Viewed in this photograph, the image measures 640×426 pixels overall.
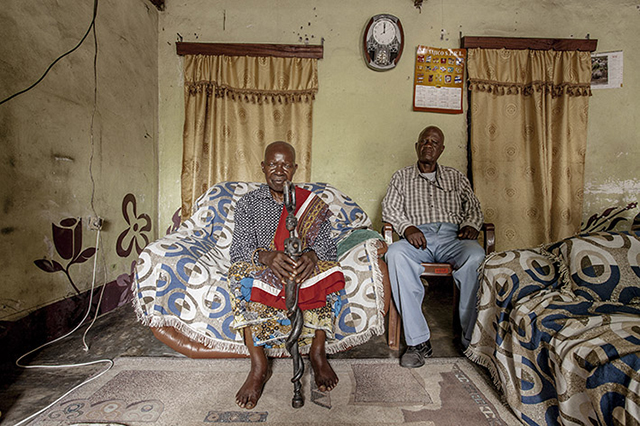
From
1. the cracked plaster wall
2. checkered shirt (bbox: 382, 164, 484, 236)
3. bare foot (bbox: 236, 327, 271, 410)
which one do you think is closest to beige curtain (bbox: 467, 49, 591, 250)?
checkered shirt (bbox: 382, 164, 484, 236)

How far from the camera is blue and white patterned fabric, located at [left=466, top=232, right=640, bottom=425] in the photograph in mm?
916

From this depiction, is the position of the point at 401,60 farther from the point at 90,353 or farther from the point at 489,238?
the point at 90,353

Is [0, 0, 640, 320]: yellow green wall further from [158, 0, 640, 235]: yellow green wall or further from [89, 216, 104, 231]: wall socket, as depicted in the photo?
[89, 216, 104, 231]: wall socket

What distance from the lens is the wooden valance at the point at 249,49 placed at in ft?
9.75

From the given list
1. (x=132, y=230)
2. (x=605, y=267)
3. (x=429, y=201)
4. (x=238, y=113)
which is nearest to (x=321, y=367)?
(x=605, y=267)

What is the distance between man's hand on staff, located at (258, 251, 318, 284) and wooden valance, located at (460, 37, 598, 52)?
2942mm

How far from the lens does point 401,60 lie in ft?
10.1

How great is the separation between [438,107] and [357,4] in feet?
4.38

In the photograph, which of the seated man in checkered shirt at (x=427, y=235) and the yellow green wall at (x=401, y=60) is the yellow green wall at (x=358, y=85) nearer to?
the yellow green wall at (x=401, y=60)

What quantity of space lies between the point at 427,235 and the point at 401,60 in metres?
1.95

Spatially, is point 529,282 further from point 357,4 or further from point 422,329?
point 357,4

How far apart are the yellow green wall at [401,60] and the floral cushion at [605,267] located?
189cm

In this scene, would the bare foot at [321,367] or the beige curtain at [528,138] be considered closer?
the bare foot at [321,367]

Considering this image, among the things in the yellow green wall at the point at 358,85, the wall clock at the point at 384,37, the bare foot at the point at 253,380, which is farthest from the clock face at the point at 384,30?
the bare foot at the point at 253,380
